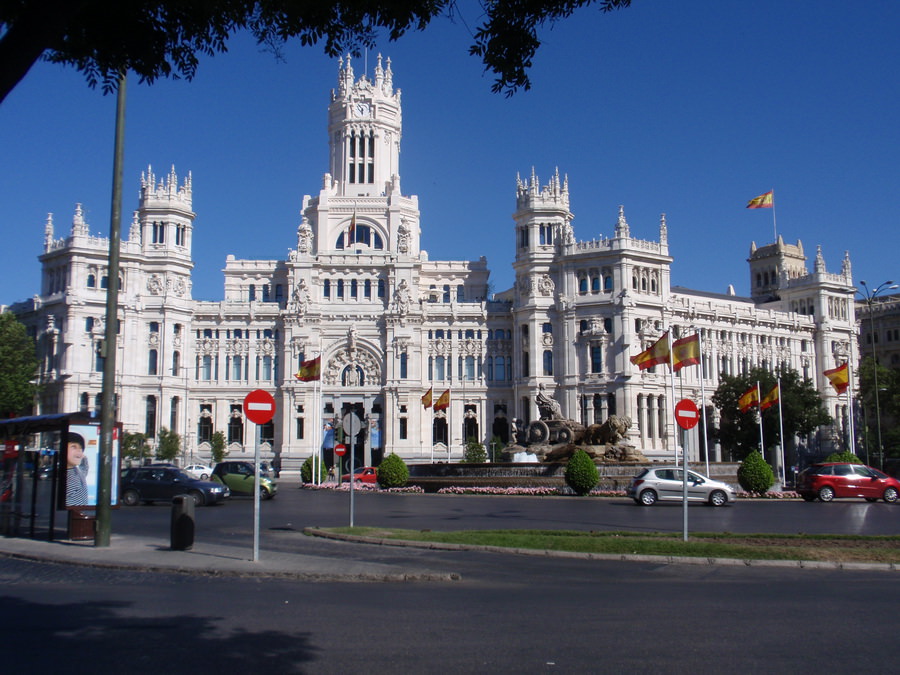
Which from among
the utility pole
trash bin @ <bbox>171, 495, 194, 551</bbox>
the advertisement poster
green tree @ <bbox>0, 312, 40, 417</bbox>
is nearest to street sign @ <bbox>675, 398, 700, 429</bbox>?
trash bin @ <bbox>171, 495, 194, 551</bbox>

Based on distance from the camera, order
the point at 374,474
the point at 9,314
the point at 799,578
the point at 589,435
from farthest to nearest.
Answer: the point at 9,314
the point at 374,474
the point at 589,435
the point at 799,578

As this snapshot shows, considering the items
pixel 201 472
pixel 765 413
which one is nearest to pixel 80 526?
pixel 201 472

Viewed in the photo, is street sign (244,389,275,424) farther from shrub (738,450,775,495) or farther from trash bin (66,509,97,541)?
shrub (738,450,775,495)

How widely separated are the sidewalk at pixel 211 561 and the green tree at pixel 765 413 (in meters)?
69.8

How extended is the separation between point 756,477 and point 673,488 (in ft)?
24.9

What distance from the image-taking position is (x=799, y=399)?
8294cm

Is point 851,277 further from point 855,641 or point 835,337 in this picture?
point 855,641

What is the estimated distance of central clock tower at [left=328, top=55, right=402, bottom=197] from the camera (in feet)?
330

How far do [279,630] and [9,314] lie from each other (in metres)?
78.8

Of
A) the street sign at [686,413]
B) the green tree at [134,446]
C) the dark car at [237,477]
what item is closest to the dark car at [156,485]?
the dark car at [237,477]

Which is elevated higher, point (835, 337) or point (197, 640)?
A: point (835, 337)

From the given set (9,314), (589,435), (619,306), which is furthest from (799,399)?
(9,314)

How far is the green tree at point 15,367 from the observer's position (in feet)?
246

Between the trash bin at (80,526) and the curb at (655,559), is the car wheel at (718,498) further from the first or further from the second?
the trash bin at (80,526)
